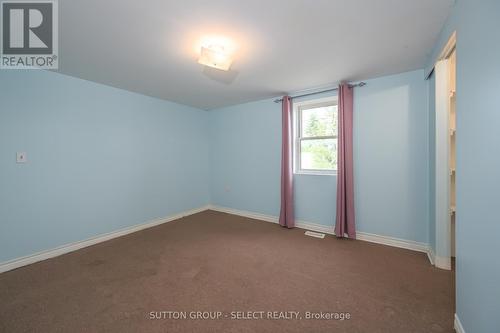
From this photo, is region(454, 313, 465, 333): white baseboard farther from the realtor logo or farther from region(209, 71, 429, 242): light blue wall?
the realtor logo

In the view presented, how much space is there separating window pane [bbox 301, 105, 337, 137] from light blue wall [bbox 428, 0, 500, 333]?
1.86 m

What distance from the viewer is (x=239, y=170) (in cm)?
417

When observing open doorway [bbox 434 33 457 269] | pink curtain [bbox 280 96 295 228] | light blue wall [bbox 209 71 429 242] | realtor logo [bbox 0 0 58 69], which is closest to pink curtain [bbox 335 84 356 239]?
light blue wall [bbox 209 71 429 242]

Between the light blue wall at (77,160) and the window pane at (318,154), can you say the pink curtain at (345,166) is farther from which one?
the light blue wall at (77,160)

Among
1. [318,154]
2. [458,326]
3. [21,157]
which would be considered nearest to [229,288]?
[458,326]

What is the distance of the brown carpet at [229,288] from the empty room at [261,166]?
2 cm

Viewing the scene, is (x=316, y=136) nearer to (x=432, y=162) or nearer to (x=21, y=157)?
(x=432, y=162)

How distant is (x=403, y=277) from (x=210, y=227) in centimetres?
272

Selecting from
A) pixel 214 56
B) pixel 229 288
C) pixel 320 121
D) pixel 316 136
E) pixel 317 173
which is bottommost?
pixel 229 288

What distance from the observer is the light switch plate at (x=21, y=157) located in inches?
87.6

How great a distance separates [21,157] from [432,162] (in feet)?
15.7

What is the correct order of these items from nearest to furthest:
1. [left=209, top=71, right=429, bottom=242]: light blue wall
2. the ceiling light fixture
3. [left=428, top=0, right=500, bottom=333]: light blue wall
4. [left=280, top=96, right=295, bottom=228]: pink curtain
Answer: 1. [left=428, top=0, right=500, bottom=333]: light blue wall
2. the ceiling light fixture
3. [left=209, top=71, right=429, bottom=242]: light blue wall
4. [left=280, top=96, right=295, bottom=228]: pink curtain

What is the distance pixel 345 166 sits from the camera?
2.86 m

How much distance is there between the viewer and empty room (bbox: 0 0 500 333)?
140 centimetres
